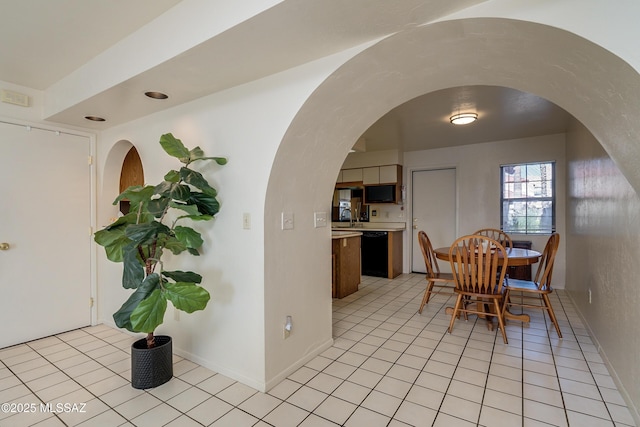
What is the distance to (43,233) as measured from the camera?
9.72 feet

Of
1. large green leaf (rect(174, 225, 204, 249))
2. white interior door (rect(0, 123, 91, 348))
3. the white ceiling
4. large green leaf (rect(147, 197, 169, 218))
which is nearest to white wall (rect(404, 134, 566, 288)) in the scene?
the white ceiling

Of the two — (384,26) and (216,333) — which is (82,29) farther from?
(216,333)

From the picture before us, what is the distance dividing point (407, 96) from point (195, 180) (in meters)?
1.66

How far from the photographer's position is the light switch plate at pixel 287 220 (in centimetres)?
219

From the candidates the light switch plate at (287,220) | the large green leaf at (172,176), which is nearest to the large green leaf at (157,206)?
the large green leaf at (172,176)

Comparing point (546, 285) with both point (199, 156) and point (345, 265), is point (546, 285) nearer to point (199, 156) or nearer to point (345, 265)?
point (345, 265)

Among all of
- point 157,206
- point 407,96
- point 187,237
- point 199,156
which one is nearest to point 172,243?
point 187,237

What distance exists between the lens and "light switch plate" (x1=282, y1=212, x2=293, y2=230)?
219 centimetres

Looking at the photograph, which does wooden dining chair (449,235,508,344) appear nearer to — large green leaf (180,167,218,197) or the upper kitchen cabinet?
large green leaf (180,167,218,197)

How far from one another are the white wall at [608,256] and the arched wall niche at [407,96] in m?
0.72

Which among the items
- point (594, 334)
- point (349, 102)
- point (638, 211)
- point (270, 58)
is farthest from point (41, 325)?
point (594, 334)

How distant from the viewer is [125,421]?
1.73 meters

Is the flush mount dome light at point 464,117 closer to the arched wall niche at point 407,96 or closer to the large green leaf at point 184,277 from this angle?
the arched wall niche at point 407,96

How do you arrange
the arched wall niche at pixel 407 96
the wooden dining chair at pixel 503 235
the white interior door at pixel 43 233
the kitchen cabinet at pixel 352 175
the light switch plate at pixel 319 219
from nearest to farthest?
the arched wall niche at pixel 407 96, the light switch plate at pixel 319 219, the white interior door at pixel 43 233, the wooden dining chair at pixel 503 235, the kitchen cabinet at pixel 352 175
